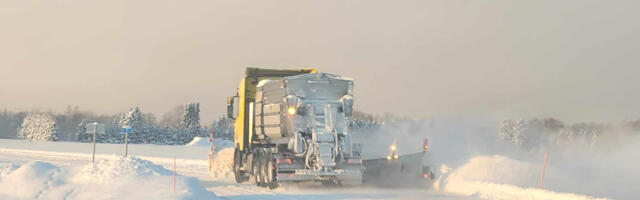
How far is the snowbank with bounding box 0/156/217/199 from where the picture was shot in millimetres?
15039

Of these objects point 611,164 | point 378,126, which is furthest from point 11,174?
point 611,164

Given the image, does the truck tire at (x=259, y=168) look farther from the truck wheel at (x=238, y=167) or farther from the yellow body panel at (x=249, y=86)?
the truck wheel at (x=238, y=167)

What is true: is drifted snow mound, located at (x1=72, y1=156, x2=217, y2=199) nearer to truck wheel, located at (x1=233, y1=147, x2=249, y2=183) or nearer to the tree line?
truck wheel, located at (x1=233, y1=147, x2=249, y2=183)

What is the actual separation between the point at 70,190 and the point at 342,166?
7.17m

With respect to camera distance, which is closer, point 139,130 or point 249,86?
point 249,86

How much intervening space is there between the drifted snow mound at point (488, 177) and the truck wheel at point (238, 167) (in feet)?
20.9

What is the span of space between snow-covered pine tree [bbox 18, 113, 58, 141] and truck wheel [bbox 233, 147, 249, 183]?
90.9 metres

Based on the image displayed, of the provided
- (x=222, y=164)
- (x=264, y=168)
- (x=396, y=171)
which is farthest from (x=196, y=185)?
(x=222, y=164)

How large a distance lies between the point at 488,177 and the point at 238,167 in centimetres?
805

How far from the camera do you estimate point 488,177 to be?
20.3 m

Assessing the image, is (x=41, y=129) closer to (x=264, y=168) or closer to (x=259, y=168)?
(x=259, y=168)

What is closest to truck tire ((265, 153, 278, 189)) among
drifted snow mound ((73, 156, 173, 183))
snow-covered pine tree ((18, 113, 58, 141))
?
drifted snow mound ((73, 156, 173, 183))

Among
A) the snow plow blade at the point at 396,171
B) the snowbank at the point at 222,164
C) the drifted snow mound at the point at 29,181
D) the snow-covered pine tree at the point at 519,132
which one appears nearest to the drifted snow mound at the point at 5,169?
the drifted snow mound at the point at 29,181

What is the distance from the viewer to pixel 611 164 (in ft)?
80.3
